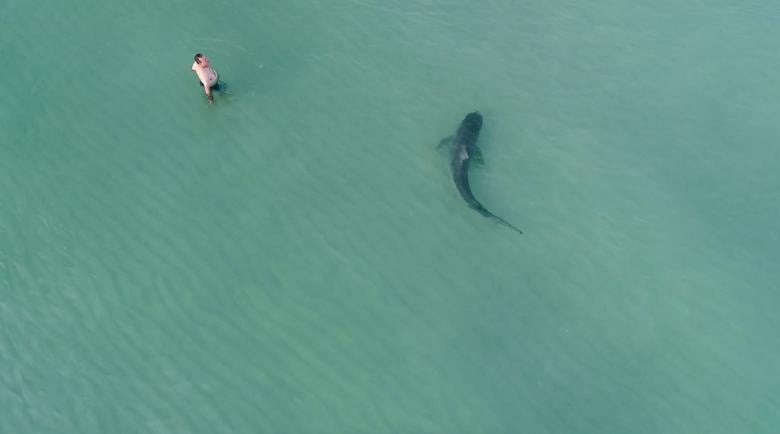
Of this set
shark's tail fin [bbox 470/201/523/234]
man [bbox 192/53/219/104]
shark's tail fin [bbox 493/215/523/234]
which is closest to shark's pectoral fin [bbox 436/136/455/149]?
shark's tail fin [bbox 470/201/523/234]

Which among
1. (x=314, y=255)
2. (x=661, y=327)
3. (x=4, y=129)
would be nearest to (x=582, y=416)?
(x=661, y=327)

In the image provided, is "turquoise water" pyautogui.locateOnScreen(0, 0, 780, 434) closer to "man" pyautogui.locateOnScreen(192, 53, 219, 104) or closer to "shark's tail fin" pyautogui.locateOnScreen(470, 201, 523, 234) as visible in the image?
"shark's tail fin" pyautogui.locateOnScreen(470, 201, 523, 234)

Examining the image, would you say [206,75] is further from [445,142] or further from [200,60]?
[445,142]

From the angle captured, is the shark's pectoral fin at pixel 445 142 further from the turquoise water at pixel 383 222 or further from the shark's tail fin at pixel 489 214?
the shark's tail fin at pixel 489 214

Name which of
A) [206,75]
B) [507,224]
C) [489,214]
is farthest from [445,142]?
[206,75]

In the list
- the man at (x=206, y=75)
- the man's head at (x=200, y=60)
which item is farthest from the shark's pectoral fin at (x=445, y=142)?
the man's head at (x=200, y=60)
